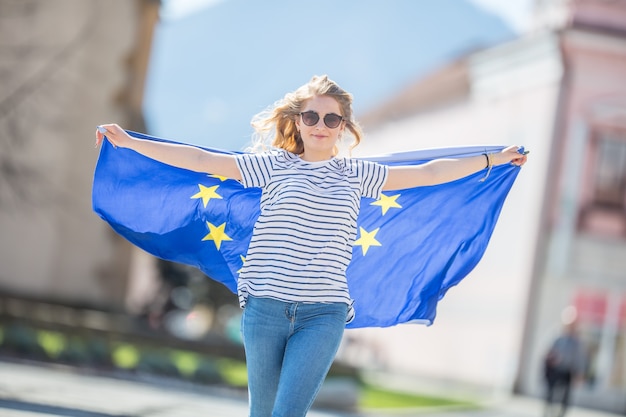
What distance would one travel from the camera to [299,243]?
5559 mm

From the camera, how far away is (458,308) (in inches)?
1486

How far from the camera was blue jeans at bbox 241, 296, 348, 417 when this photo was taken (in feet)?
17.6

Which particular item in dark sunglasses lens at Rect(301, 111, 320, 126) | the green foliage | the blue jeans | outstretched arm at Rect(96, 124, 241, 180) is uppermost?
dark sunglasses lens at Rect(301, 111, 320, 126)

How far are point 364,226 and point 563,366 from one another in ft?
39.4

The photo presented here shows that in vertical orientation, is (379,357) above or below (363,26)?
below

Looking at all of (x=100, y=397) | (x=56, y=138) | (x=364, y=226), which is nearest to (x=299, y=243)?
(x=364, y=226)

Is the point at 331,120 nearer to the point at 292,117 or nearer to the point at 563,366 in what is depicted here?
the point at 292,117

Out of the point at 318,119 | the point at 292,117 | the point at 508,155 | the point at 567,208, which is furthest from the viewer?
the point at 567,208

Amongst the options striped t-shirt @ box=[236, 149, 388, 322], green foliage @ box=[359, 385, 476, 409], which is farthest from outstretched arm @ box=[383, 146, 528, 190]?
green foliage @ box=[359, 385, 476, 409]

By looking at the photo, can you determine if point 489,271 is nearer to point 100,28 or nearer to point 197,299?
point 197,299

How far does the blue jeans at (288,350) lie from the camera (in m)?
5.38

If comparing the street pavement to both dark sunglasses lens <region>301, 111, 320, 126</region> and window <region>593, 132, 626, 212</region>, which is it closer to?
dark sunglasses lens <region>301, 111, 320, 126</region>

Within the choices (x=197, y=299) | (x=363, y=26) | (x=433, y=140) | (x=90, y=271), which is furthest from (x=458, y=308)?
(x=363, y=26)

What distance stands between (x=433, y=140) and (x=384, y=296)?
33.9 m
